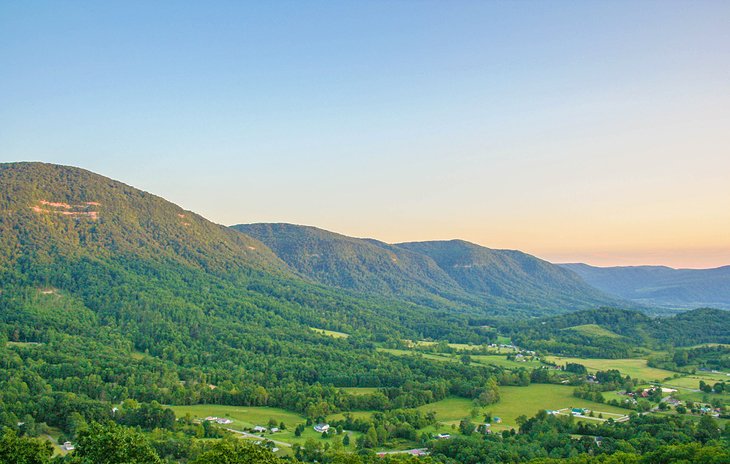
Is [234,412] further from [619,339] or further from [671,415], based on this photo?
[619,339]

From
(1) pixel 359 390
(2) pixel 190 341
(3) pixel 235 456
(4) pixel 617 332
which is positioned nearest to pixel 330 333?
(2) pixel 190 341

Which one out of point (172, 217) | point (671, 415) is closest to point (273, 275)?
point (172, 217)

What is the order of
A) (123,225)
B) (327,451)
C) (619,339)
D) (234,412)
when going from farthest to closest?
(123,225) → (619,339) → (234,412) → (327,451)

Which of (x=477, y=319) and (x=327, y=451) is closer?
(x=327, y=451)

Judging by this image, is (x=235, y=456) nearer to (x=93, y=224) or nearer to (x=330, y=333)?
(x=330, y=333)

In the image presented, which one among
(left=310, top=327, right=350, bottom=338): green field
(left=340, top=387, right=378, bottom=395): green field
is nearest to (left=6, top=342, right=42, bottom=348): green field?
(left=340, top=387, right=378, bottom=395): green field

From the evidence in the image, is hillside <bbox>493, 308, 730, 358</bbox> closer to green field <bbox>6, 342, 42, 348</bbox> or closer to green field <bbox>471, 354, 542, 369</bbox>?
green field <bbox>471, 354, 542, 369</bbox>

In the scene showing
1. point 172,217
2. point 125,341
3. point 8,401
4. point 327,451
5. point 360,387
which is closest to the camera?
point 327,451

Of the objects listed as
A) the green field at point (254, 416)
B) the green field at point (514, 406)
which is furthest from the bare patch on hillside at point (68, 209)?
the green field at point (514, 406)
